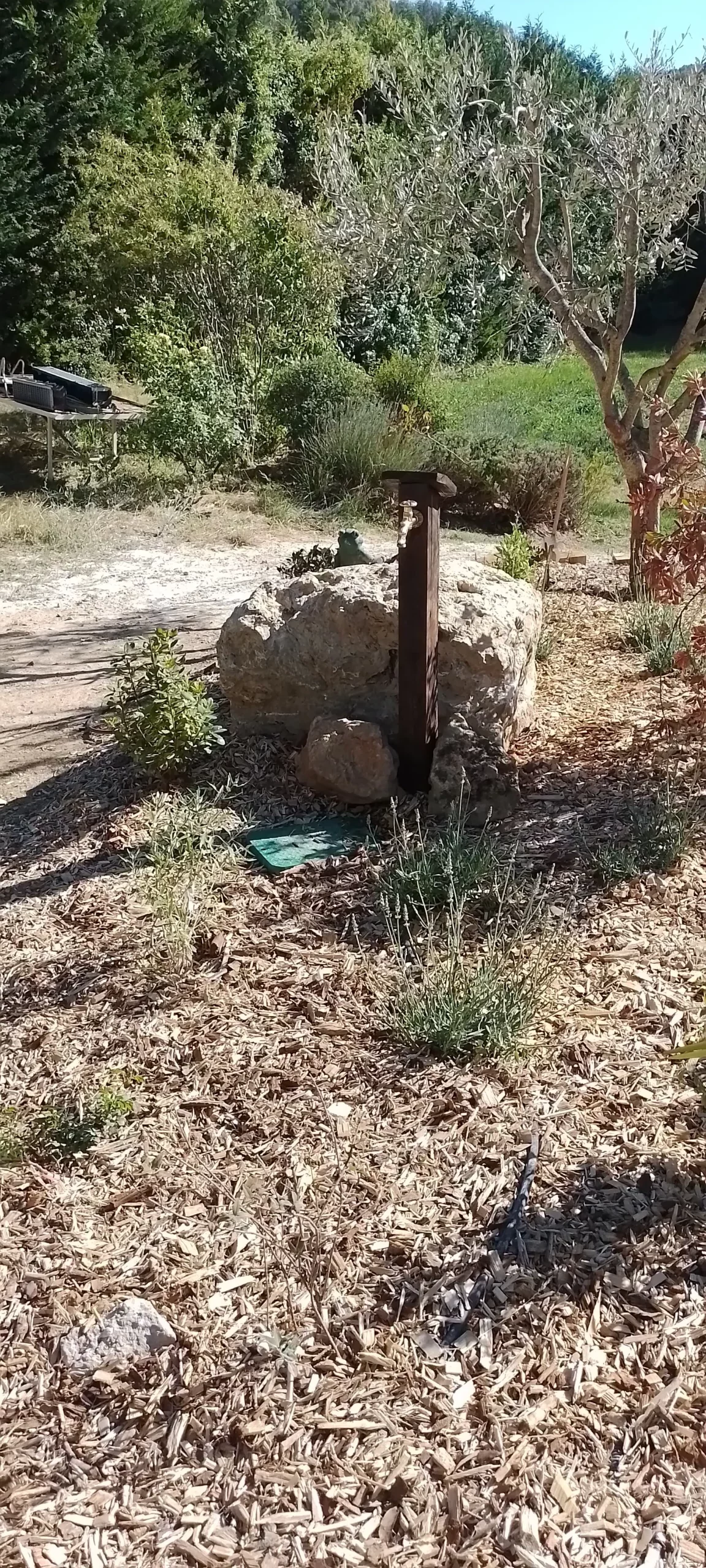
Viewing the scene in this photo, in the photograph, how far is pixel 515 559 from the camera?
5816mm

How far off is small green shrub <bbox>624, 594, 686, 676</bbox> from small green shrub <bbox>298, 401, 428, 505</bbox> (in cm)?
439

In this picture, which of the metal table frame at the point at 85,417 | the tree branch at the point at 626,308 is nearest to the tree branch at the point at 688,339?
the tree branch at the point at 626,308

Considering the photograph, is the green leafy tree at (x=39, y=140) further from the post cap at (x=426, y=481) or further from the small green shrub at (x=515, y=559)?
the post cap at (x=426, y=481)

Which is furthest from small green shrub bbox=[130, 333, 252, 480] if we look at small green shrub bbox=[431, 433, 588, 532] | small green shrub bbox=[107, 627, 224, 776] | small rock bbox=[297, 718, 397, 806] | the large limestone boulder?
small rock bbox=[297, 718, 397, 806]

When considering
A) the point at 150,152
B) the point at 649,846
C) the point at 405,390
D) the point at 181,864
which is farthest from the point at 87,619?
the point at 150,152

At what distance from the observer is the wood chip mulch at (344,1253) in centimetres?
177

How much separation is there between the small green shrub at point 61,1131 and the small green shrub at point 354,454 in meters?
7.74

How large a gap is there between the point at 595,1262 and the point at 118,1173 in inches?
39.7

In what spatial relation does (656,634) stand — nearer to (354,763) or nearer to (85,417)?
(354,763)

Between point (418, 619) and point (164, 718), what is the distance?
96cm

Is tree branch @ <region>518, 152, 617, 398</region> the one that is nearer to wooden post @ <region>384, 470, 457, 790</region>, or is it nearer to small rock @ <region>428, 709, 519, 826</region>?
wooden post @ <region>384, 470, 457, 790</region>

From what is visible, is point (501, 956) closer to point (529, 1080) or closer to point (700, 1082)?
point (529, 1080)

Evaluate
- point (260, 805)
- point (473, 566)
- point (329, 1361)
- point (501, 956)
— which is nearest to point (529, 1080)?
point (501, 956)

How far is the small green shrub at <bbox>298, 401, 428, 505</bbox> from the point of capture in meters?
9.80
